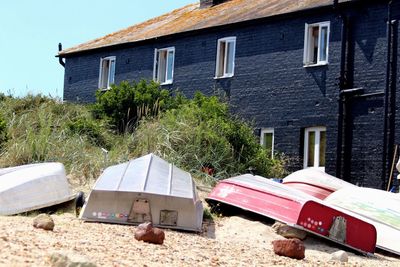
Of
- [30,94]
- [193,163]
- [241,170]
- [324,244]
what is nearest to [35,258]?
[324,244]

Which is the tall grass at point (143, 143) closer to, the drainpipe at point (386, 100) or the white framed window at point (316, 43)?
the drainpipe at point (386, 100)

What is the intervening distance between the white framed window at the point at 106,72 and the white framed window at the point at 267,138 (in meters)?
7.58

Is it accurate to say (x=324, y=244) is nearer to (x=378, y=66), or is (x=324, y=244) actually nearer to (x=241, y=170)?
(x=241, y=170)

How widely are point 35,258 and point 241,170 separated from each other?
10038 millimetres

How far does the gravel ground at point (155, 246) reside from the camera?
8.11 meters

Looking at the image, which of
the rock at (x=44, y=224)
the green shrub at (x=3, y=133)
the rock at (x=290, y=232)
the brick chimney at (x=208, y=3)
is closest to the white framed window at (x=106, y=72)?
the brick chimney at (x=208, y=3)

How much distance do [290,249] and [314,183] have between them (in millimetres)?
5046

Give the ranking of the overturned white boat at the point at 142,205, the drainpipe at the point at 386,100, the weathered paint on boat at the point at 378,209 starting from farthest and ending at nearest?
1. the drainpipe at the point at 386,100
2. the weathered paint on boat at the point at 378,209
3. the overturned white boat at the point at 142,205

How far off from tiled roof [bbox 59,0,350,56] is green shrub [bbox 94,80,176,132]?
283cm

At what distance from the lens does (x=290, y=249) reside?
33.9 ft

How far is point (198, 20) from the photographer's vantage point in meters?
26.2

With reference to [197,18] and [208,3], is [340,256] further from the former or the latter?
[208,3]

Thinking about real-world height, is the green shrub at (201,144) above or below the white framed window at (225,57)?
below

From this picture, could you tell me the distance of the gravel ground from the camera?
Result: 8.11m
